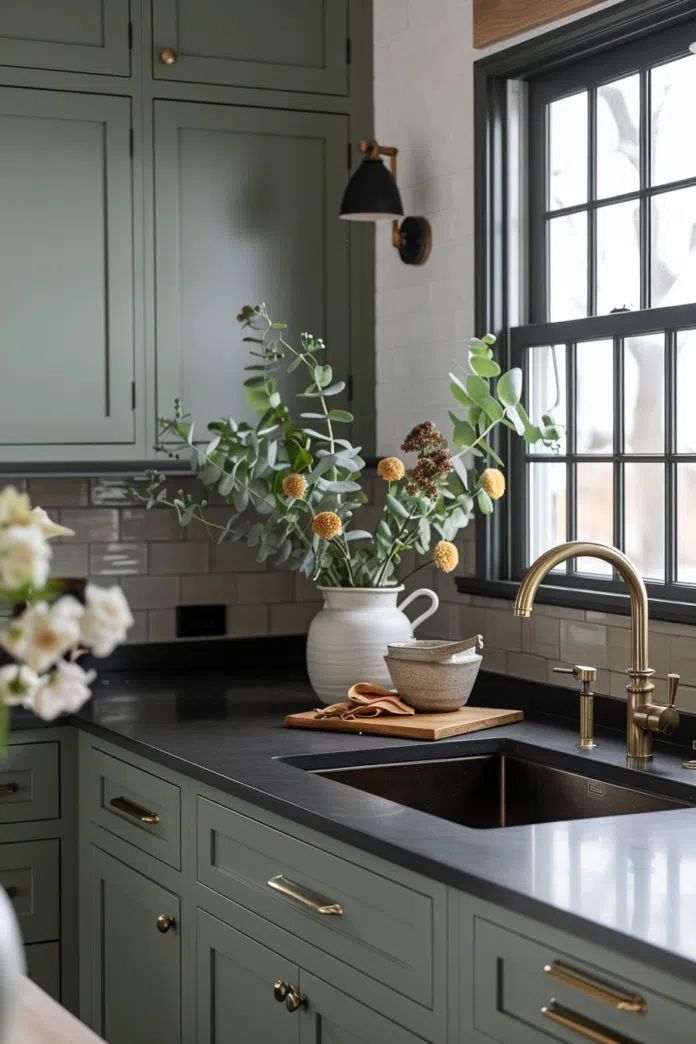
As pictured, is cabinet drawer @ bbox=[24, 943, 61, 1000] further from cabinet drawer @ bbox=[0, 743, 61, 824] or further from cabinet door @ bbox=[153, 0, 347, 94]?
cabinet door @ bbox=[153, 0, 347, 94]

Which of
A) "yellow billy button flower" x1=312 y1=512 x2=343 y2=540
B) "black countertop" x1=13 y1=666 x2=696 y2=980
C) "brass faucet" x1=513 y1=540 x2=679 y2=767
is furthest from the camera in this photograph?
"yellow billy button flower" x1=312 y1=512 x2=343 y2=540

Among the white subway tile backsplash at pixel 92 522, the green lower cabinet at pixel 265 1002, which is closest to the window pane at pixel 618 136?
the white subway tile backsplash at pixel 92 522

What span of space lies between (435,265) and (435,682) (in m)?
1.20

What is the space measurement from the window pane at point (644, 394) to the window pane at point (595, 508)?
11 centimetres

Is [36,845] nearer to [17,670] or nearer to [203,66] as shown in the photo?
[203,66]

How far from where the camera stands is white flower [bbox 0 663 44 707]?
1.20 metres

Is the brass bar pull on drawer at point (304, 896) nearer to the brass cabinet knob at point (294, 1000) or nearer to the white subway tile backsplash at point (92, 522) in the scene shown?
the brass cabinet knob at point (294, 1000)

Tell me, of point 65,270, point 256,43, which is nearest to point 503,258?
point 256,43

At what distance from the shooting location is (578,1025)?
1739 mm

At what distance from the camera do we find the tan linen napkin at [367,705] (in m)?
3.02

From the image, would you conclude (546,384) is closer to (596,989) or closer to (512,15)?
(512,15)

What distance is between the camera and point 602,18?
10.0 ft

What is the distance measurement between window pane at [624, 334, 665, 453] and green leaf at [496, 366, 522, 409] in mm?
232

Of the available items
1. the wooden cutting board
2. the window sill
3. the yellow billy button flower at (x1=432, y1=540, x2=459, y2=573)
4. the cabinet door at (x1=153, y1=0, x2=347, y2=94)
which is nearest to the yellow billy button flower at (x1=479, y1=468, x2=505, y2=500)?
the yellow billy button flower at (x1=432, y1=540, x2=459, y2=573)
